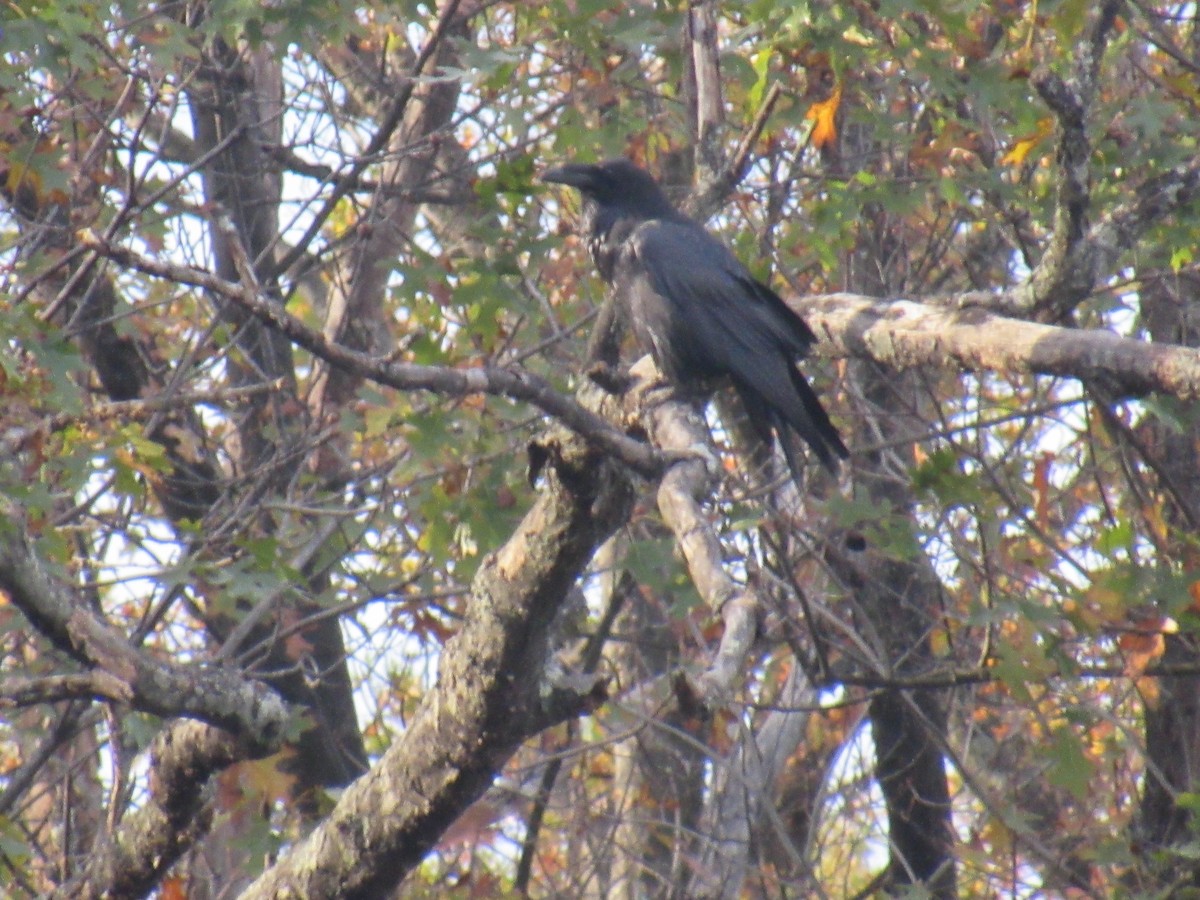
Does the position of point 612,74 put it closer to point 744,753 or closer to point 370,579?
point 370,579

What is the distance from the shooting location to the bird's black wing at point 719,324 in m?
5.07

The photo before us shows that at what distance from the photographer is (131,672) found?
3596mm

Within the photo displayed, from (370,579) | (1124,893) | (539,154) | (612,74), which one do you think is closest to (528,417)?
(370,579)

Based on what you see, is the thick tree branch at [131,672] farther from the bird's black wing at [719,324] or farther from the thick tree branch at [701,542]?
the bird's black wing at [719,324]

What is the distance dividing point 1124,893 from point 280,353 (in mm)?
4422

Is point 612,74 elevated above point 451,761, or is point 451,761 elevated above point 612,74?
point 612,74

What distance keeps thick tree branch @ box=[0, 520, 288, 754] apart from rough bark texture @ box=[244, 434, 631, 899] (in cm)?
33

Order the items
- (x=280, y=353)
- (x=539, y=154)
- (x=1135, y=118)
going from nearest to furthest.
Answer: (x=1135, y=118), (x=280, y=353), (x=539, y=154)

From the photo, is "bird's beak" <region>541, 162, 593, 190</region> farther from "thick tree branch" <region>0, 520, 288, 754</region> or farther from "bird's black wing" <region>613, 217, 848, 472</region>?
"thick tree branch" <region>0, 520, 288, 754</region>

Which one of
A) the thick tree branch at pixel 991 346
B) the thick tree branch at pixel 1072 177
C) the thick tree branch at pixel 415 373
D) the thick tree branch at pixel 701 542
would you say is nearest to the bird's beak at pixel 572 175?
the thick tree branch at pixel 991 346

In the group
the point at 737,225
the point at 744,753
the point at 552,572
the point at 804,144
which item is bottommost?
the point at 552,572

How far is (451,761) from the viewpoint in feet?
12.1

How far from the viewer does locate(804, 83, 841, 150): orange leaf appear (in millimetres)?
4844

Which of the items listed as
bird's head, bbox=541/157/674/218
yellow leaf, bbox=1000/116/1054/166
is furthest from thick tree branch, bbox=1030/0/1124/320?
bird's head, bbox=541/157/674/218
